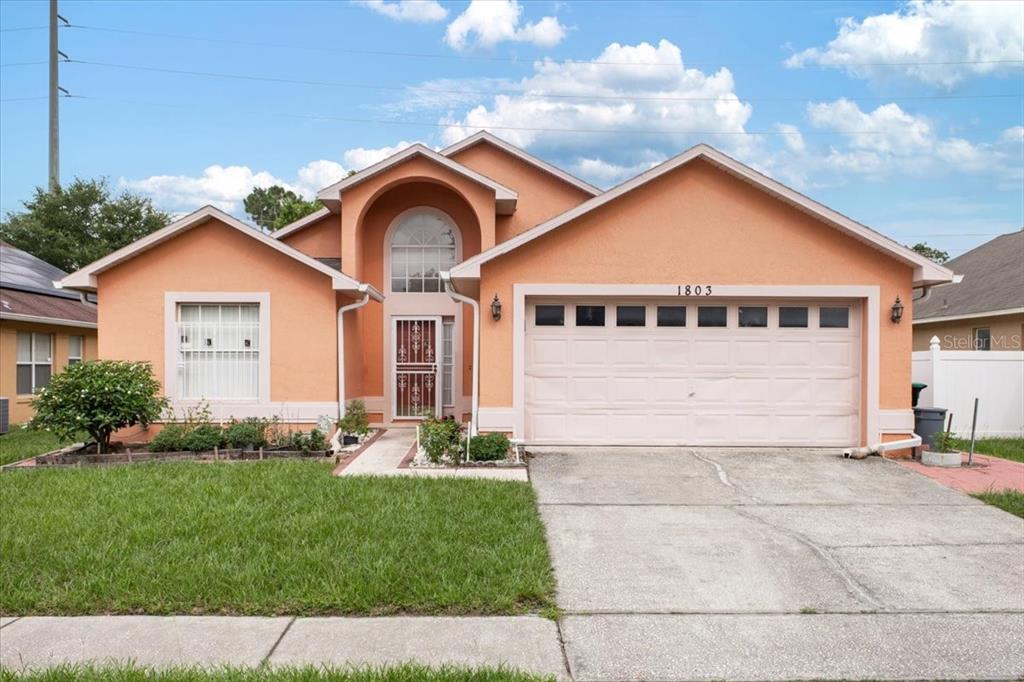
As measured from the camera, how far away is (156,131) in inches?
978

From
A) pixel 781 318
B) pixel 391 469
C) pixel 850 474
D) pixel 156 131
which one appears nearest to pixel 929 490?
pixel 850 474

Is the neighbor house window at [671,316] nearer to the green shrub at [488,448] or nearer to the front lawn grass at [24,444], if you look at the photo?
the green shrub at [488,448]

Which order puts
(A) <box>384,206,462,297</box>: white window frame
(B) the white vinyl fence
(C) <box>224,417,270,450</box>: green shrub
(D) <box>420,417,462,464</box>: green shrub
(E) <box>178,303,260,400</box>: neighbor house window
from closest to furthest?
(D) <box>420,417,462,464</box>: green shrub, (C) <box>224,417,270,450</box>: green shrub, (E) <box>178,303,260,400</box>: neighbor house window, (B) the white vinyl fence, (A) <box>384,206,462,297</box>: white window frame

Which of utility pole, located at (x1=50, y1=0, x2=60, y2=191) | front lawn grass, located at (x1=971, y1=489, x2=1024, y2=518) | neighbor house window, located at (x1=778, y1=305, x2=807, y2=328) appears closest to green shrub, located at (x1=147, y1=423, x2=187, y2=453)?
neighbor house window, located at (x1=778, y1=305, x2=807, y2=328)

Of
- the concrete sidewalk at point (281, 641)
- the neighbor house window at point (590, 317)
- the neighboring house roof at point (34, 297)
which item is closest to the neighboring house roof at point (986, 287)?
the neighbor house window at point (590, 317)

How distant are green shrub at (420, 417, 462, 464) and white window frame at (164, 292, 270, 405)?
11.0 feet

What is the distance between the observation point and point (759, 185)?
1045cm

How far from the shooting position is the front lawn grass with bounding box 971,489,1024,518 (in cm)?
744

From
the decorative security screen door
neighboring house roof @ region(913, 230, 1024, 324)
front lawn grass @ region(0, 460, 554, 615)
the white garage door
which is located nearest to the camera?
front lawn grass @ region(0, 460, 554, 615)

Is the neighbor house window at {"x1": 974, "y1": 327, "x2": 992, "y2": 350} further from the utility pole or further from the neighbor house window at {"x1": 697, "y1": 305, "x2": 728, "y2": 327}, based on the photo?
the utility pole

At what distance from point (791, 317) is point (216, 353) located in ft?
32.5

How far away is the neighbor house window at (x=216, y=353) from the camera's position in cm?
1148

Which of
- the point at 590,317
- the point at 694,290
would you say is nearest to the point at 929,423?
the point at 694,290

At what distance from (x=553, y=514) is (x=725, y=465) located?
145 inches
